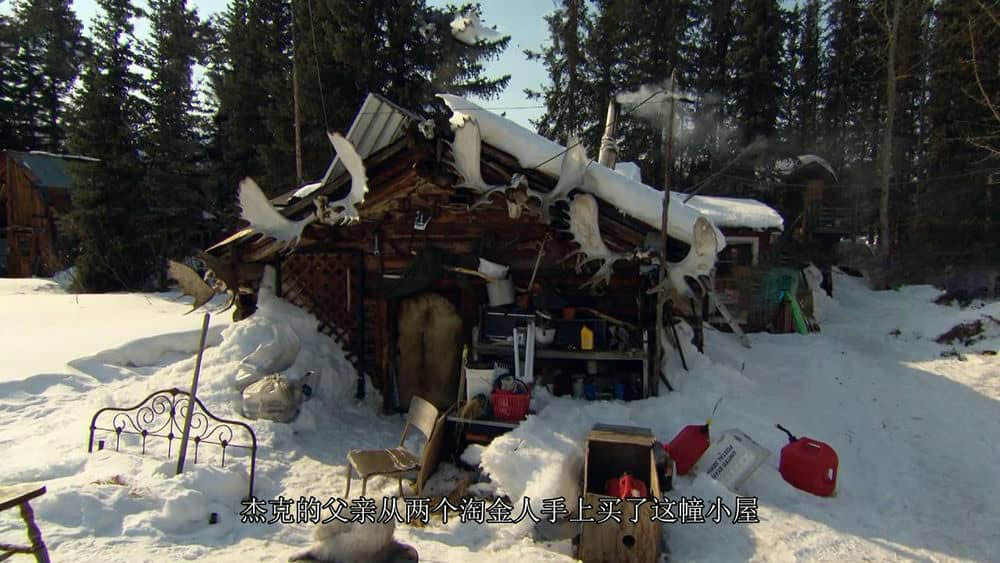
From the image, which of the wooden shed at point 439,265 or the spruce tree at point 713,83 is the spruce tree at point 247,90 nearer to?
the wooden shed at point 439,265

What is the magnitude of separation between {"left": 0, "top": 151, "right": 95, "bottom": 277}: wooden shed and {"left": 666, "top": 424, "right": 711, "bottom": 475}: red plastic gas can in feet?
110

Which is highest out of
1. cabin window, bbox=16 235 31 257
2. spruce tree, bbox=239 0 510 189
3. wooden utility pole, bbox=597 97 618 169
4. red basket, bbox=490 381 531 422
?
spruce tree, bbox=239 0 510 189

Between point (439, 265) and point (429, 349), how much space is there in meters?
1.47

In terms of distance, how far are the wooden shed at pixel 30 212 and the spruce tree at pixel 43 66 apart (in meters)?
9.23

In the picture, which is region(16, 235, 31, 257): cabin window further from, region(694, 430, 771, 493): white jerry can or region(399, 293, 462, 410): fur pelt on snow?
region(694, 430, 771, 493): white jerry can

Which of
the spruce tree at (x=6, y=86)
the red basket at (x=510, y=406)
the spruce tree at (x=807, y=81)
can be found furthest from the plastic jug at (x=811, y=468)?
the spruce tree at (x=6, y=86)

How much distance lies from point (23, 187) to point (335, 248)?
30.0m

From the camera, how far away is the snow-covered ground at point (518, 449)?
15.5 feet

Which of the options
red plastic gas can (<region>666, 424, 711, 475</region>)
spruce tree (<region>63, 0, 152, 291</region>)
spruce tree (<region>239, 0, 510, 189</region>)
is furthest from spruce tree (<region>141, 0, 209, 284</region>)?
red plastic gas can (<region>666, 424, 711, 475</region>)

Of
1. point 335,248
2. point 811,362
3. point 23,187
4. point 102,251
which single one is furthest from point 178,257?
point 811,362

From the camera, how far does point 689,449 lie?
20.2 ft

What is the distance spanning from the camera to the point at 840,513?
18.2 feet

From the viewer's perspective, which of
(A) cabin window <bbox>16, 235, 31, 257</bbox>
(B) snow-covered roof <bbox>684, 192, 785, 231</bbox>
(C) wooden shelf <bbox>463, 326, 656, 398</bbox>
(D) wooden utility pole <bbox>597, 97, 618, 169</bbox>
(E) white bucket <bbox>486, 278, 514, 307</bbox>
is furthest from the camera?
(A) cabin window <bbox>16, 235, 31, 257</bbox>

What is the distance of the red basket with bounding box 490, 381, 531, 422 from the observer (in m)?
6.71
